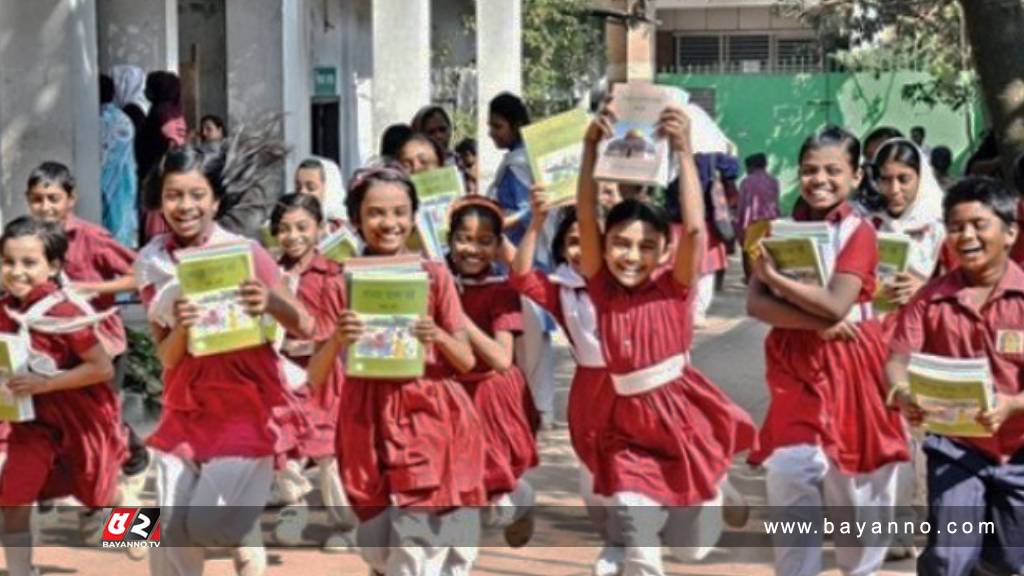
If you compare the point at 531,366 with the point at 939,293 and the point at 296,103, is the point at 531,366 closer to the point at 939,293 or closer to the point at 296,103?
the point at 939,293

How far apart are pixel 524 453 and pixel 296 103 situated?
10.8 meters

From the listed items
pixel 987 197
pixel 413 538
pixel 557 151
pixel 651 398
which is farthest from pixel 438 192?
pixel 987 197

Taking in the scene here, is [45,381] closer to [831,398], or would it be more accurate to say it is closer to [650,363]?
[650,363]

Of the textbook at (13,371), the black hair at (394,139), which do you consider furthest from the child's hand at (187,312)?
the black hair at (394,139)

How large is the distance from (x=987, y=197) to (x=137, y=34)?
38.1 ft

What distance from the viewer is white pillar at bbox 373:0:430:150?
17422mm

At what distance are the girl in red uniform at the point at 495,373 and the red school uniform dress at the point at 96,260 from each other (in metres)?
1.53

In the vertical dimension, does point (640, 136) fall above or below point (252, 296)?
above

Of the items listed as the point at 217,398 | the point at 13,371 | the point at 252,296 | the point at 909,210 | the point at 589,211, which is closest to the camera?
the point at 252,296

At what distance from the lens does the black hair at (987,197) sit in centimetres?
622

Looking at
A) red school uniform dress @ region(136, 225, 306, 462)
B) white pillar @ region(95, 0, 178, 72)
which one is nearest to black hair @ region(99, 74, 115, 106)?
white pillar @ region(95, 0, 178, 72)

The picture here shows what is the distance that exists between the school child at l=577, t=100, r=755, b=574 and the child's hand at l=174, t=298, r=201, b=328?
134cm

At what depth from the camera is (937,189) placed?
8461 millimetres

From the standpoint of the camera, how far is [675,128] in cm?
657
